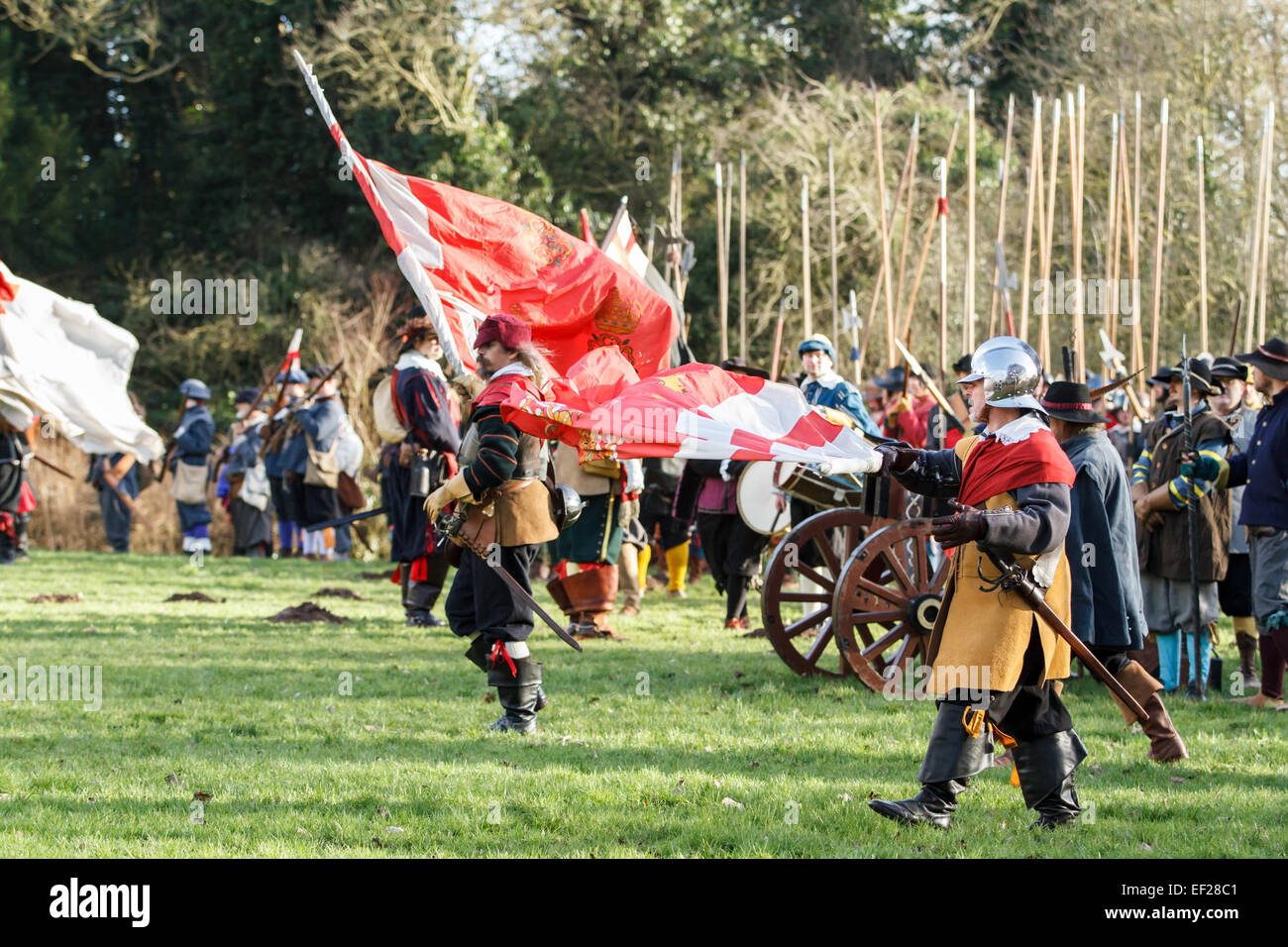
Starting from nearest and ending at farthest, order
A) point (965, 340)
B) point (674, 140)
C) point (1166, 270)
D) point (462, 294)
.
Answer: point (462, 294) < point (965, 340) < point (1166, 270) < point (674, 140)

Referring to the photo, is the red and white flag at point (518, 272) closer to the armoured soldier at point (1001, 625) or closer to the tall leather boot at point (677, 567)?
the armoured soldier at point (1001, 625)

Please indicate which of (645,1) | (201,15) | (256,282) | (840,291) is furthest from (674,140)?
(201,15)

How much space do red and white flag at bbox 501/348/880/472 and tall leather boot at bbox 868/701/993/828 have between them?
0.95 meters

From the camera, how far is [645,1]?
76.5ft

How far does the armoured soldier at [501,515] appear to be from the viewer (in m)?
6.03

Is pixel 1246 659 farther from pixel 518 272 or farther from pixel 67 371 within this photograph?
pixel 67 371

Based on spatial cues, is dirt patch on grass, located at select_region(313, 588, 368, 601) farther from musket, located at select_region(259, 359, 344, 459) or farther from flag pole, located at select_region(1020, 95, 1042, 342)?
flag pole, located at select_region(1020, 95, 1042, 342)

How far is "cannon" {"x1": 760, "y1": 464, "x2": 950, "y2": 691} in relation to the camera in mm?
7027

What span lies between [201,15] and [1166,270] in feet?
54.6

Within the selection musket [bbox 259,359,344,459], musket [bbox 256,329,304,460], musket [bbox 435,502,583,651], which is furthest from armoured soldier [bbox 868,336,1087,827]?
musket [bbox 256,329,304,460]

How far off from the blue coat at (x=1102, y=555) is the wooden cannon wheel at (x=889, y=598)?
50.2 inches

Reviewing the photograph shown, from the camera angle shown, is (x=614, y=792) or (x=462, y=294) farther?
(x=462, y=294)
